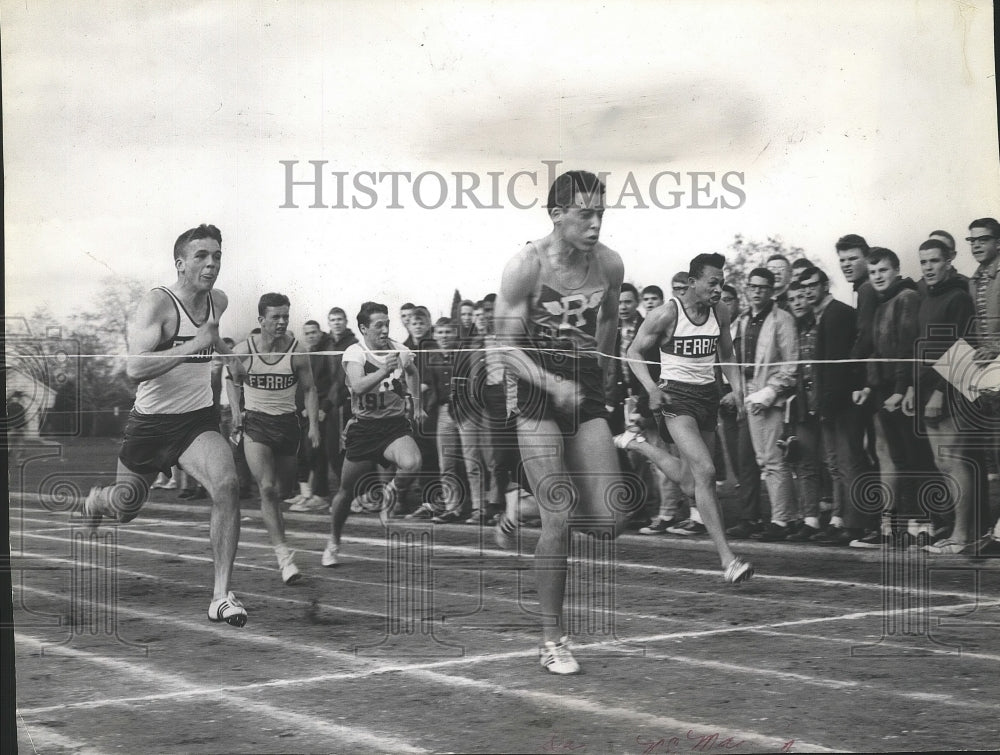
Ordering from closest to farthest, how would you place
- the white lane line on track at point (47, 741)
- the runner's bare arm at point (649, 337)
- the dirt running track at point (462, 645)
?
the white lane line on track at point (47, 741)
the dirt running track at point (462, 645)
the runner's bare arm at point (649, 337)

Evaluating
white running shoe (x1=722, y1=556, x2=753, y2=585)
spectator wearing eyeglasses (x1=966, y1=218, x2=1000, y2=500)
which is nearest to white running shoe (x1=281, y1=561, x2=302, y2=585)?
white running shoe (x1=722, y1=556, x2=753, y2=585)

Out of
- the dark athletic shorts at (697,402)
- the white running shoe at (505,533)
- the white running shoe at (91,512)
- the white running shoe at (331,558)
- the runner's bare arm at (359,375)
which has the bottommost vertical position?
the white running shoe at (331,558)

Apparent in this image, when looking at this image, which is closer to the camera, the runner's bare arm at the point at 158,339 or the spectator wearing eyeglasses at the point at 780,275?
the runner's bare arm at the point at 158,339

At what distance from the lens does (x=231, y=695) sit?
424 centimetres

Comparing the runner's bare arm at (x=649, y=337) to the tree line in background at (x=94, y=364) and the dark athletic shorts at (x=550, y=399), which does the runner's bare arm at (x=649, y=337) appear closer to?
the dark athletic shorts at (x=550, y=399)

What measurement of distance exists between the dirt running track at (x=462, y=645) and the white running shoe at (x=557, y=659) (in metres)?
0.04

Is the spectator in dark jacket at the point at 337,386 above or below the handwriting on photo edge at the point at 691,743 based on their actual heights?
above

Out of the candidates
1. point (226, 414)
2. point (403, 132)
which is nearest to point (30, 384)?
point (226, 414)

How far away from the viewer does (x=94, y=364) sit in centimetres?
438

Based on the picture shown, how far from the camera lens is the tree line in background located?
4.34 m

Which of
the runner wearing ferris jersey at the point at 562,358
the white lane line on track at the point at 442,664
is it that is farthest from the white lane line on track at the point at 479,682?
the runner wearing ferris jersey at the point at 562,358

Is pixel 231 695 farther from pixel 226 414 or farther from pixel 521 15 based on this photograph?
pixel 521 15

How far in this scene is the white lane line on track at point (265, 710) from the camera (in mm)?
4152

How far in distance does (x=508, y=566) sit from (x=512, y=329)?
37.7 inches
